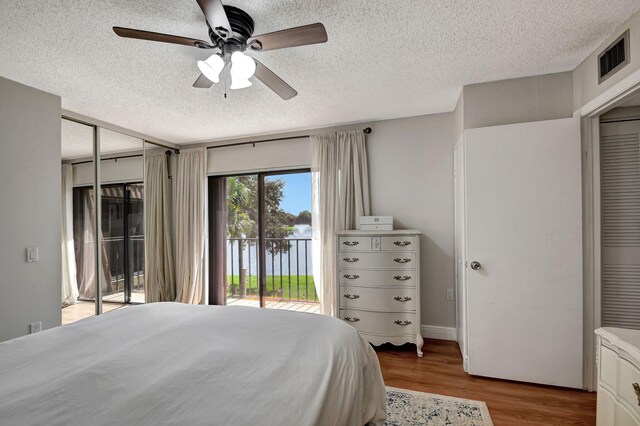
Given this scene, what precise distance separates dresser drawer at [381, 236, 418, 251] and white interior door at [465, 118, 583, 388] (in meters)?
0.57

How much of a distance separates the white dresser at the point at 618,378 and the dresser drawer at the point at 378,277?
148 cm

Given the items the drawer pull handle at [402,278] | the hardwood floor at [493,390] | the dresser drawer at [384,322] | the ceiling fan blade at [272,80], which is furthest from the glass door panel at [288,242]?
the ceiling fan blade at [272,80]

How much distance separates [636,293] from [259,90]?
333 centimetres

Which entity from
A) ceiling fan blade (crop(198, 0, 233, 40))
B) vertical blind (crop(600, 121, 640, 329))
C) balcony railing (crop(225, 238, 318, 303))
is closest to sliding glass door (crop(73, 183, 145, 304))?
balcony railing (crop(225, 238, 318, 303))

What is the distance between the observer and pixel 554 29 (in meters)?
1.88

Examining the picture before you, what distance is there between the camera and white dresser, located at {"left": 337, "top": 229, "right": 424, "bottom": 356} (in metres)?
3.01

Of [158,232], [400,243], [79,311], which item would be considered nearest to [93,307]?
[79,311]

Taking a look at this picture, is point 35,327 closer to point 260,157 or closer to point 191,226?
point 191,226

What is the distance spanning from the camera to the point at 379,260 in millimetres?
3082

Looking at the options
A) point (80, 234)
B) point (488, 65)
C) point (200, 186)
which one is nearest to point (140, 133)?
point (200, 186)

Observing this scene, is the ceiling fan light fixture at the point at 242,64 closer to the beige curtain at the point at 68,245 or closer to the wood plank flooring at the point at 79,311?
the beige curtain at the point at 68,245

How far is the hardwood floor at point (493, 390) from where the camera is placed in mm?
2004

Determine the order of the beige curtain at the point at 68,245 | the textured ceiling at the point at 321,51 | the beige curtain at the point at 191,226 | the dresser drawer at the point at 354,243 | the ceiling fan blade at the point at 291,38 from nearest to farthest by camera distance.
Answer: the ceiling fan blade at the point at 291,38 < the textured ceiling at the point at 321,51 < the beige curtain at the point at 68,245 < the dresser drawer at the point at 354,243 < the beige curtain at the point at 191,226

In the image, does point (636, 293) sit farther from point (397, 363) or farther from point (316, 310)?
point (316, 310)
